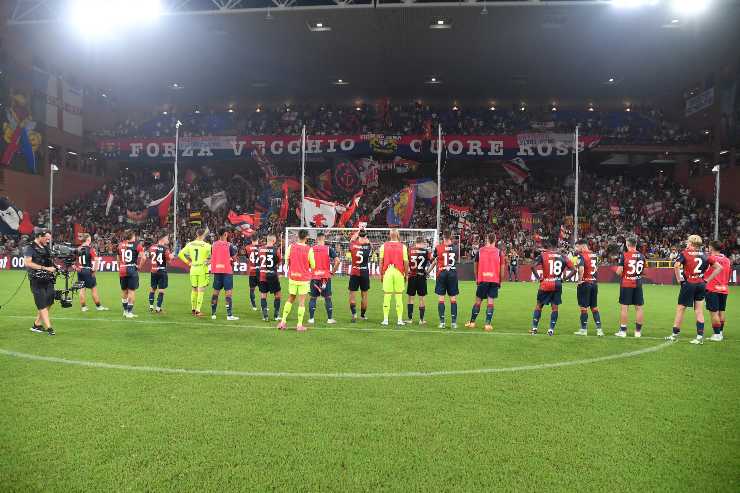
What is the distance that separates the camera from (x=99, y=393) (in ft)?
21.4

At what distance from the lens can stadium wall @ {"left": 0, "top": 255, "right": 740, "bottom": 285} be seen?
28.9m

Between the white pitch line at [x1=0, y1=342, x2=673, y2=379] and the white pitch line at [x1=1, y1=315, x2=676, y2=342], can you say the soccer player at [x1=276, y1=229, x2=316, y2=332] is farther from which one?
the white pitch line at [x1=0, y1=342, x2=673, y2=379]

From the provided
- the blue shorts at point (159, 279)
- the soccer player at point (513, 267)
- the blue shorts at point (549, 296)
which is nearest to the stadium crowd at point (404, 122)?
the soccer player at point (513, 267)

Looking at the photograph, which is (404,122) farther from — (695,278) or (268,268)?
(695,278)

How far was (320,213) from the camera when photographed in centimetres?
3134

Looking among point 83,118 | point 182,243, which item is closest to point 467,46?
point 182,243

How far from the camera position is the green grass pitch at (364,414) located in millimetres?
4309

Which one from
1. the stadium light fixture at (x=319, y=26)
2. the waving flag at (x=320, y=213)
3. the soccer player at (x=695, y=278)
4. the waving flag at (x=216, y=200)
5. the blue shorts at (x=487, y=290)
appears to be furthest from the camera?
the waving flag at (x=216, y=200)

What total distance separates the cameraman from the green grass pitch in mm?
729

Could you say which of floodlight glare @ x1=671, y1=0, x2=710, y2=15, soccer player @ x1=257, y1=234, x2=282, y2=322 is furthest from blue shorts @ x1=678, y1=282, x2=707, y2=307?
floodlight glare @ x1=671, y1=0, x2=710, y2=15

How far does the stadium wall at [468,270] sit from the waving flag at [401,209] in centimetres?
718

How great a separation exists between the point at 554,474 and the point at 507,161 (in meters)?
38.3

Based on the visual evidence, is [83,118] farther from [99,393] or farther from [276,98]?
[99,393]

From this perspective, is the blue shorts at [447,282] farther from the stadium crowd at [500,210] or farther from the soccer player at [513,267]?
the stadium crowd at [500,210]
